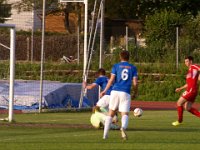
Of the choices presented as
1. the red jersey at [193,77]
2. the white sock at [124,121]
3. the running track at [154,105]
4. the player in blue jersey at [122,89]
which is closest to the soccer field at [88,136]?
the white sock at [124,121]

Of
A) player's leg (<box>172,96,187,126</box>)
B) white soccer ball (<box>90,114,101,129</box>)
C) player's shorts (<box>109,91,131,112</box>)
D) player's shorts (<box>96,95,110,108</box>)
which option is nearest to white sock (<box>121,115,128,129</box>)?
player's shorts (<box>109,91,131,112</box>)

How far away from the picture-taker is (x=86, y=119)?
25922 mm

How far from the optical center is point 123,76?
1792cm

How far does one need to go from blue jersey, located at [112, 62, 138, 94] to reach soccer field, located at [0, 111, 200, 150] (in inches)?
45.2

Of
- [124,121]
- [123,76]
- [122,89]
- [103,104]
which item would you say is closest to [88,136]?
[124,121]

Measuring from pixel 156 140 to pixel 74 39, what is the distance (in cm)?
3112

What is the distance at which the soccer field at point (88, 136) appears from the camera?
16.0 meters

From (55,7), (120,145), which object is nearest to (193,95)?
(120,145)

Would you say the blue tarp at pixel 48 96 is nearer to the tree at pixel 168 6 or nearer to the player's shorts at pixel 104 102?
the player's shorts at pixel 104 102

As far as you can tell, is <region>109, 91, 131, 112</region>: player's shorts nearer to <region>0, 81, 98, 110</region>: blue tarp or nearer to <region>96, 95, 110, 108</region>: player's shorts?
<region>96, 95, 110, 108</region>: player's shorts

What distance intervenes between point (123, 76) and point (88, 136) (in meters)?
1.74

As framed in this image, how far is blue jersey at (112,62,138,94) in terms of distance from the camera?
17859 millimetres

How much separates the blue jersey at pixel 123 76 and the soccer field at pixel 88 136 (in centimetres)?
115

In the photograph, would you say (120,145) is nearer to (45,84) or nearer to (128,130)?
(128,130)
